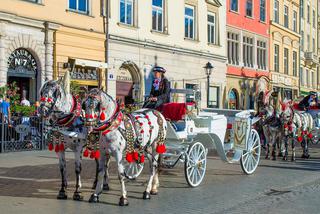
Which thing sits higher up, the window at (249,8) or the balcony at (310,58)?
the window at (249,8)

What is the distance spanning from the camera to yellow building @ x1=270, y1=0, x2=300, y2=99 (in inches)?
1594

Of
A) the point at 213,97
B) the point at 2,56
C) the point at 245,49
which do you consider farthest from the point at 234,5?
the point at 2,56

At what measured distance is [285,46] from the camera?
4306 cm

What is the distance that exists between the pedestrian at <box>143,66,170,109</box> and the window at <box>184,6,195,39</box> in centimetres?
2000

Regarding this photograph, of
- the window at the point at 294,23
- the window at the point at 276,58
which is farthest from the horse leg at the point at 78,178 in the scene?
the window at the point at 294,23

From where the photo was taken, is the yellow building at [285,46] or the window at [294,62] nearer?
the yellow building at [285,46]

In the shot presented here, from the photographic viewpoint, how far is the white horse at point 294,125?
49.1 feet

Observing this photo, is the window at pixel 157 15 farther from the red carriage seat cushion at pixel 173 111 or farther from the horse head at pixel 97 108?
the horse head at pixel 97 108

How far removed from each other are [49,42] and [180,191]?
13.2 m

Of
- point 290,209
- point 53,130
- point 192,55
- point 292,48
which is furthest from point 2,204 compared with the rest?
point 292,48

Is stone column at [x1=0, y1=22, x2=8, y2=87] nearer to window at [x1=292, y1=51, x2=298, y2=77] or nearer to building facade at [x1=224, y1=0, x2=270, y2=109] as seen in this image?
building facade at [x1=224, y1=0, x2=270, y2=109]

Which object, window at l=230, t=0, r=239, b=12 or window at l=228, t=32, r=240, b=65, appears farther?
window at l=228, t=32, r=240, b=65

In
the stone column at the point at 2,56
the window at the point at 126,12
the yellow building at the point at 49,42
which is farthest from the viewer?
the window at the point at 126,12

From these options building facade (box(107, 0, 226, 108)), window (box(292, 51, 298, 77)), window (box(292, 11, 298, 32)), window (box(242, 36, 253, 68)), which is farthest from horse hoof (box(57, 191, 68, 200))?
window (box(292, 11, 298, 32))
